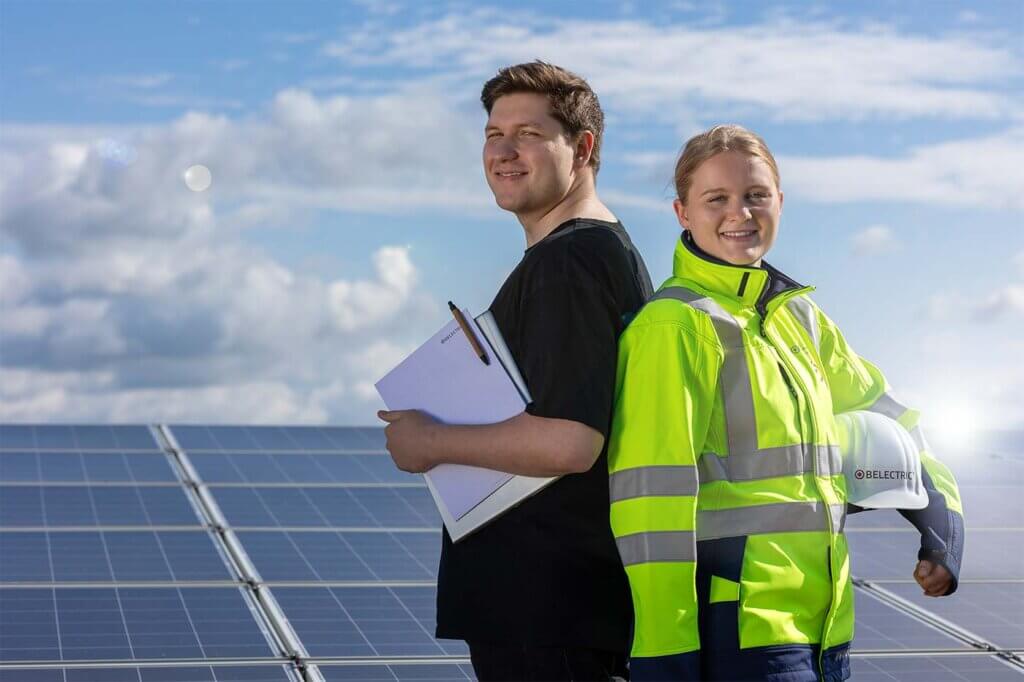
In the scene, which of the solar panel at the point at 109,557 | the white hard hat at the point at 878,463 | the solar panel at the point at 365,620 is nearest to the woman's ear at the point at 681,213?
the white hard hat at the point at 878,463

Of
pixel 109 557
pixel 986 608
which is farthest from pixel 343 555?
pixel 986 608

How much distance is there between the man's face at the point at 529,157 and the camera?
382 centimetres

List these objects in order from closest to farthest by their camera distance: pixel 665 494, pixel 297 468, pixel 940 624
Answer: pixel 665 494 → pixel 940 624 → pixel 297 468

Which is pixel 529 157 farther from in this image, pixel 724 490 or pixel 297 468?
pixel 297 468

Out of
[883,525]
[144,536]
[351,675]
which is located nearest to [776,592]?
[351,675]

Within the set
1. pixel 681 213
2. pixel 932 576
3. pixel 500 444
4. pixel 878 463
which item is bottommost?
pixel 932 576

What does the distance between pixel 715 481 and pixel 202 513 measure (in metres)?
5.43

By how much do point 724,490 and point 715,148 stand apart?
827 millimetres

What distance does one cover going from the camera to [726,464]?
137 inches

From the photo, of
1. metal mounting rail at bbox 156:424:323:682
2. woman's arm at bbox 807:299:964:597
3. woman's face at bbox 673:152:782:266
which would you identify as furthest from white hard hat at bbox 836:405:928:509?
metal mounting rail at bbox 156:424:323:682

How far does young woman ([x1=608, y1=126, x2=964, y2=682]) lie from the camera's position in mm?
3355

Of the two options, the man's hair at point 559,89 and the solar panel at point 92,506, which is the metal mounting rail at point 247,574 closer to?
the solar panel at point 92,506

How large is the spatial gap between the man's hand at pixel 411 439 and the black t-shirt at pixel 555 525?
0.24 m

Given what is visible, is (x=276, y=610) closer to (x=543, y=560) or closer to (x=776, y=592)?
(x=543, y=560)
